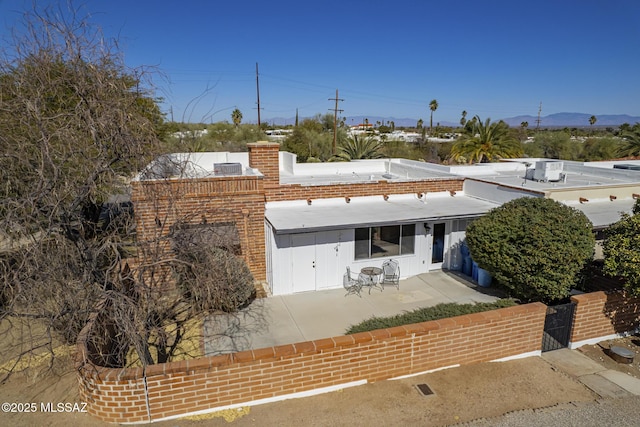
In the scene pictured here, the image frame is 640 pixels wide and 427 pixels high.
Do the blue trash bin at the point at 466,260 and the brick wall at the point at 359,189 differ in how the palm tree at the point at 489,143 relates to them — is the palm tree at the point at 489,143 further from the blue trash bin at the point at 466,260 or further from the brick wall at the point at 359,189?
the blue trash bin at the point at 466,260

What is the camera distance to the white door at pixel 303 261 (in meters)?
12.2

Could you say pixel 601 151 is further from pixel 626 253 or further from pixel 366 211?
pixel 626 253

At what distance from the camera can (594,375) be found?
25.8 ft

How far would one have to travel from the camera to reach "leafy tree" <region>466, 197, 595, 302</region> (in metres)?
9.49

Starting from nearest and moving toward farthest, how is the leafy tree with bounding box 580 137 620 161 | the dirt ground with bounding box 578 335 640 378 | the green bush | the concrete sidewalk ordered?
1. the concrete sidewalk
2. the dirt ground with bounding box 578 335 640 378
3. the green bush
4. the leafy tree with bounding box 580 137 620 161

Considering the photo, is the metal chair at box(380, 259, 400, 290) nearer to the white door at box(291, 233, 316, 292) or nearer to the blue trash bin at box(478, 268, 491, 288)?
the white door at box(291, 233, 316, 292)

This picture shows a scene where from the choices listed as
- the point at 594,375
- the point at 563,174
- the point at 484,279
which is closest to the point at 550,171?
the point at 563,174

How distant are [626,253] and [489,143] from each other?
1833 centimetres

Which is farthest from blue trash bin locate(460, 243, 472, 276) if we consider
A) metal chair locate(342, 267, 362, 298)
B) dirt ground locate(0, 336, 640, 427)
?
dirt ground locate(0, 336, 640, 427)

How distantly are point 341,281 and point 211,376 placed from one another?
6936 millimetres

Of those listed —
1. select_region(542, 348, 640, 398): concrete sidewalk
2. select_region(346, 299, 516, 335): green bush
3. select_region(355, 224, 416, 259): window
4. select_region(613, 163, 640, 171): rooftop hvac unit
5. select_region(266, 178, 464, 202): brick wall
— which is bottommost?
select_region(542, 348, 640, 398): concrete sidewalk

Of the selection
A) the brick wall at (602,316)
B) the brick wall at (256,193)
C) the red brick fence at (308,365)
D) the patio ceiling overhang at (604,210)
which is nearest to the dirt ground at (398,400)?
the red brick fence at (308,365)

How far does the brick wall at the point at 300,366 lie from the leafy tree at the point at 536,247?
167 centimetres

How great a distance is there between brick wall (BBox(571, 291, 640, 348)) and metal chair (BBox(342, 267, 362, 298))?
565cm
